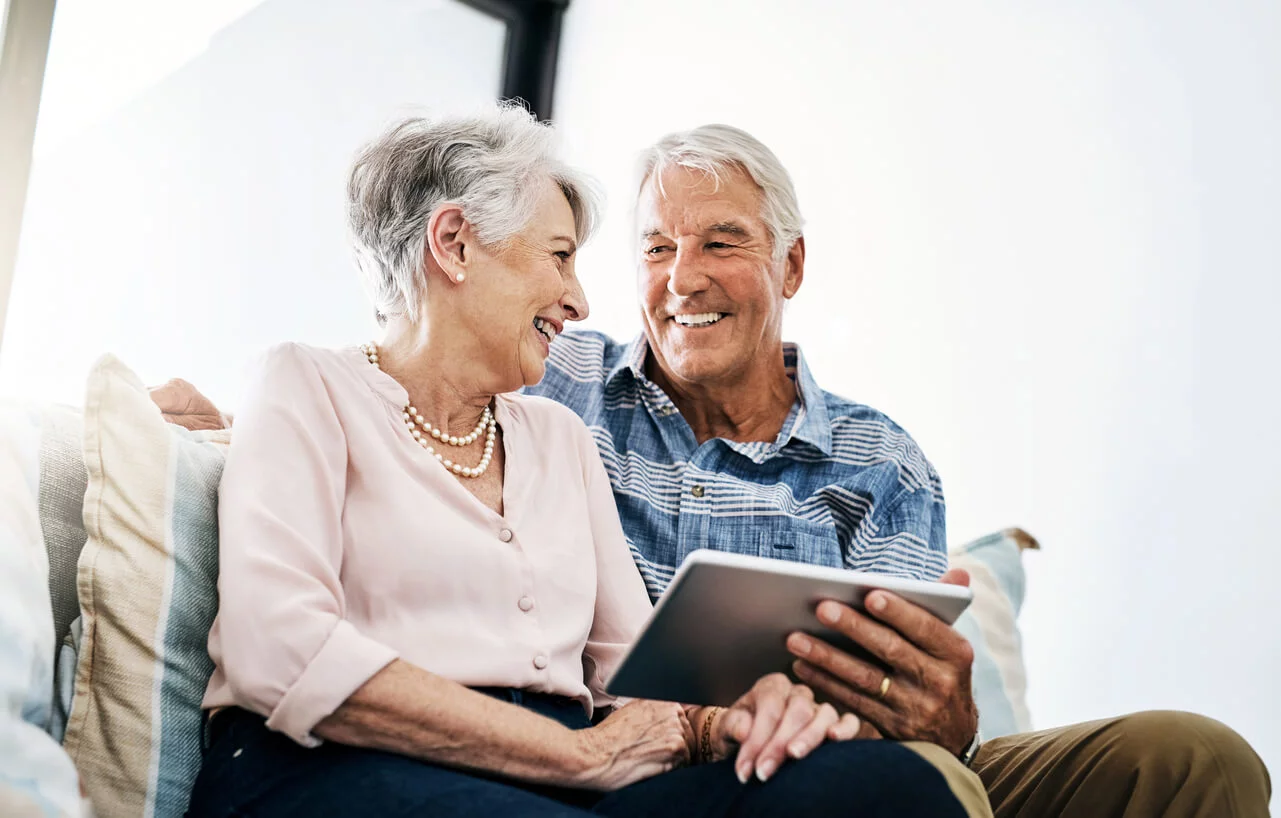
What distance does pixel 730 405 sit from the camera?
6.17 ft

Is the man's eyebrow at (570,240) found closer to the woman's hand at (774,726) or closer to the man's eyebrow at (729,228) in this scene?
the man's eyebrow at (729,228)

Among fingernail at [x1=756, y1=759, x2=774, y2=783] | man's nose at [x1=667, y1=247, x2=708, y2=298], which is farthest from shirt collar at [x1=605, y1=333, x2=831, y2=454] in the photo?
fingernail at [x1=756, y1=759, x2=774, y2=783]

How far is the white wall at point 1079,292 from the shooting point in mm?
1958

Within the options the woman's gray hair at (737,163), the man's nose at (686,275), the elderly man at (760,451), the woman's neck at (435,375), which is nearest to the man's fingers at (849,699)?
the elderly man at (760,451)

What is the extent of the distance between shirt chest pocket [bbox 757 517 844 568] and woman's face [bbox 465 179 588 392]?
0.48 m

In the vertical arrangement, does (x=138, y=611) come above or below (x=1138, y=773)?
above

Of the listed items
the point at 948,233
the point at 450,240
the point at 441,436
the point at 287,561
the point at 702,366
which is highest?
the point at 948,233

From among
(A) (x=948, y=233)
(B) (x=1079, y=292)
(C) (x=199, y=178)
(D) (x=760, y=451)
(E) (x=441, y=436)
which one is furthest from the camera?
(C) (x=199, y=178)

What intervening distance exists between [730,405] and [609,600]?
0.57 metres

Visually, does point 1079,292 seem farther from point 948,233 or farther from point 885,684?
point 885,684

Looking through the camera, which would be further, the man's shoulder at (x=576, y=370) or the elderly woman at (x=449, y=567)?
the man's shoulder at (x=576, y=370)

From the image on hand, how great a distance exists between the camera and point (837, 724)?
3.62 feet

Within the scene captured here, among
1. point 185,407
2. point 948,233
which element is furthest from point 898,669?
point 948,233

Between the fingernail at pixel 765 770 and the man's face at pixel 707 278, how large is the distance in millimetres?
897
